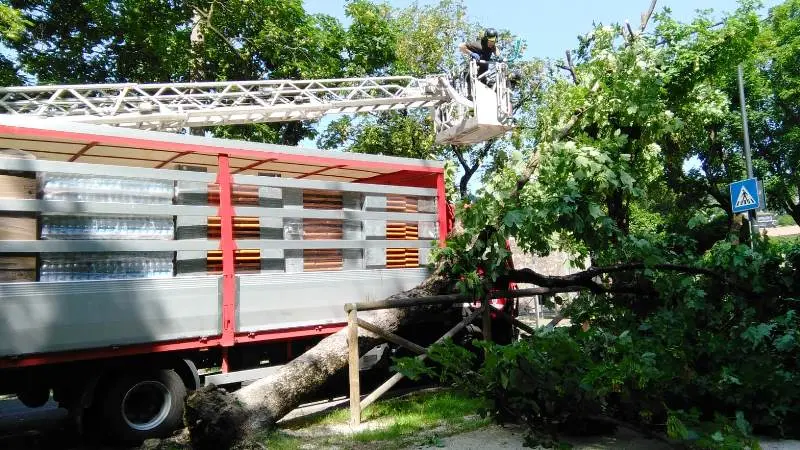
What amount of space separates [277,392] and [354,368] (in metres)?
0.79

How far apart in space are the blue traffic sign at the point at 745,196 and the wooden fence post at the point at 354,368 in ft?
29.2

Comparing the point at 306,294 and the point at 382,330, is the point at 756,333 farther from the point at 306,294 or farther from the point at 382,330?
the point at 306,294

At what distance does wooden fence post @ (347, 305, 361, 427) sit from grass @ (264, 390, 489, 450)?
13 cm

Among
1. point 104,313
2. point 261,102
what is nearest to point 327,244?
point 104,313

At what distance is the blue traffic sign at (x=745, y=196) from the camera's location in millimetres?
11641

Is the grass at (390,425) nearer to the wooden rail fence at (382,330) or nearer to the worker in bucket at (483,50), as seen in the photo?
the wooden rail fence at (382,330)

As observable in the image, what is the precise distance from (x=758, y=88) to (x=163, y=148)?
2133cm

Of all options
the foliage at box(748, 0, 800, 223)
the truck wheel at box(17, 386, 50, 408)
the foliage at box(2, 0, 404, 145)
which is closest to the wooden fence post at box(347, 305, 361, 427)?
the truck wheel at box(17, 386, 50, 408)

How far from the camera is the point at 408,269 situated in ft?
24.4

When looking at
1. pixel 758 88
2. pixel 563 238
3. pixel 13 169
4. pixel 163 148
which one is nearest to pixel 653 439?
pixel 563 238

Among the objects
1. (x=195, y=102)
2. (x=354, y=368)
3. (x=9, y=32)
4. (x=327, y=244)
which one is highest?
(x=9, y=32)

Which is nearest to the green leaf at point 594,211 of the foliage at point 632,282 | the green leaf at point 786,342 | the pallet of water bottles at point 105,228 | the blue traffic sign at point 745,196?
the foliage at point 632,282

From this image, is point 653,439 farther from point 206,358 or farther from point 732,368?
point 206,358

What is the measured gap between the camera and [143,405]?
5.79 metres
